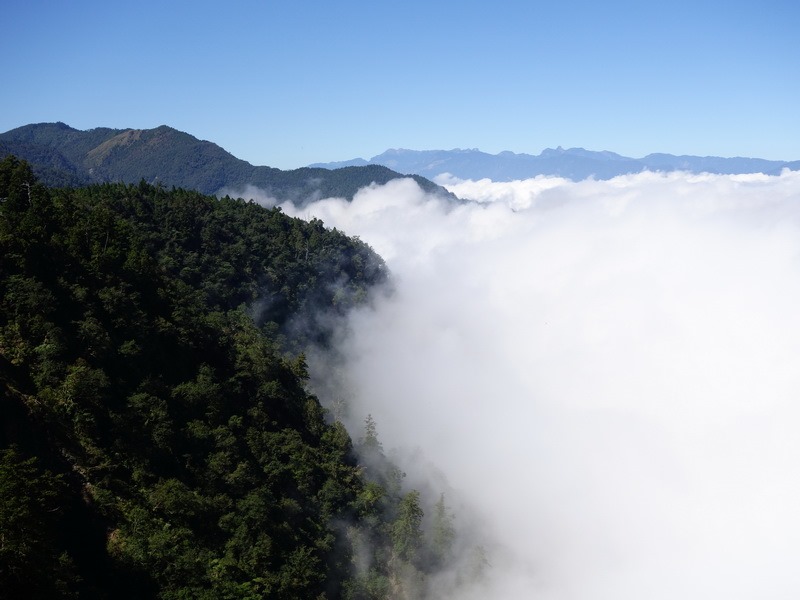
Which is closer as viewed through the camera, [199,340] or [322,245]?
[199,340]

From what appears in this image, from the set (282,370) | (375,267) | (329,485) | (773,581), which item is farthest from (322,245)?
(773,581)

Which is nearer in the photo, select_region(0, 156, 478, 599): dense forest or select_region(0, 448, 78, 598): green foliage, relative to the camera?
select_region(0, 448, 78, 598): green foliage

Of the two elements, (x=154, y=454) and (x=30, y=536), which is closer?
(x=30, y=536)

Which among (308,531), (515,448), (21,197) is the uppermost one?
(21,197)

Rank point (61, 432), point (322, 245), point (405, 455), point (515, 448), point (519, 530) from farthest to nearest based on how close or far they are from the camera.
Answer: point (515, 448)
point (322, 245)
point (519, 530)
point (405, 455)
point (61, 432)

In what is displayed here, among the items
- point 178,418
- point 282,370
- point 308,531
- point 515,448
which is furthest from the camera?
point 515,448

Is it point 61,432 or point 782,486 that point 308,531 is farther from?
point 782,486

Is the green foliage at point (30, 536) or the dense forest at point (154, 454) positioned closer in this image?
the green foliage at point (30, 536)

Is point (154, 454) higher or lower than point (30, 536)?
lower
